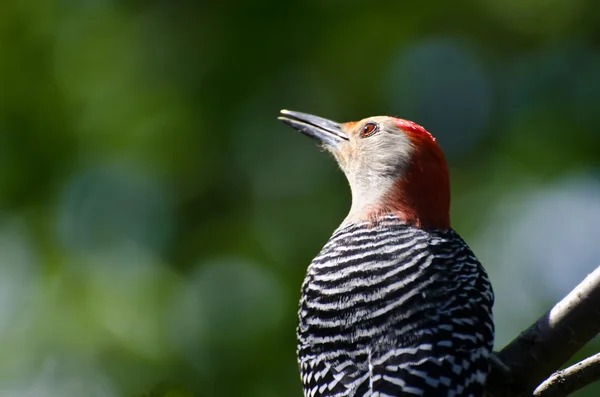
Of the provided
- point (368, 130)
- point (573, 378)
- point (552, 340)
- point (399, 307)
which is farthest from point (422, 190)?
point (573, 378)

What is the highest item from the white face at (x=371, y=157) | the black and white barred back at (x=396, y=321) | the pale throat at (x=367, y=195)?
the white face at (x=371, y=157)

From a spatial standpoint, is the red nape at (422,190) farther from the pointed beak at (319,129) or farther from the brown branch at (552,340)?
the brown branch at (552,340)

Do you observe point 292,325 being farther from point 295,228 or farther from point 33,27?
point 33,27

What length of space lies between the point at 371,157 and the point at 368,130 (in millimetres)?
330

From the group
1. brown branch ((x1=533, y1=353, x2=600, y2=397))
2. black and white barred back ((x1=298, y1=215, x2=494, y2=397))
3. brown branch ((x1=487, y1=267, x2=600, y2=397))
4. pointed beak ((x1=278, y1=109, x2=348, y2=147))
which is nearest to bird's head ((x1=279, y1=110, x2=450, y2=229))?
A: pointed beak ((x1=278, y1=109, x2=348, y2=147))

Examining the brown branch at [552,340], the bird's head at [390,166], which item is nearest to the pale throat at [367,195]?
the bird's head at [390,166]

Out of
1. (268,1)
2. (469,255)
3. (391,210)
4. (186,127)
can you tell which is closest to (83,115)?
(186,127)

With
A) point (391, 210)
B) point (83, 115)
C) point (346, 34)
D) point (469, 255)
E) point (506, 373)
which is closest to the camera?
point (506, 373)

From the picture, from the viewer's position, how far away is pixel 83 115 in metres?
7.62

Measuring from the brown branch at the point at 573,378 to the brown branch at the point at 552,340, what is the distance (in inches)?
1.8

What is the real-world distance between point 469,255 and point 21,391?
3.98m

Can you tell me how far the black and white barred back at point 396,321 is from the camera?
14.1 ft

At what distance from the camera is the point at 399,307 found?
4445 mm

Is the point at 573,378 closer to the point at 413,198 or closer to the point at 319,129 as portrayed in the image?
the point at 413,198
